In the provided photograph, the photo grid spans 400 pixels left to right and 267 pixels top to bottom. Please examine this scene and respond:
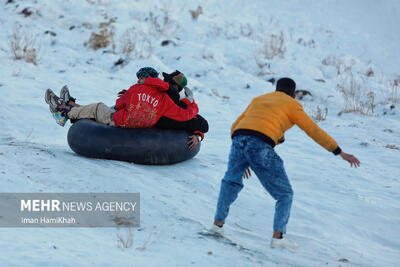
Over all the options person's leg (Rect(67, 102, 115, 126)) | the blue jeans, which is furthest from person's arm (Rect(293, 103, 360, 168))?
person's leg (Rect(67, 102, 115, 126))

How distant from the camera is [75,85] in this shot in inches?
389

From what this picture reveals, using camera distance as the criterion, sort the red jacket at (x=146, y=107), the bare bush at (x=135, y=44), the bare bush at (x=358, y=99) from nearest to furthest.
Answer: the red jacket at (x=146, y=107) < the bare bush at (x=358, y=99) < the bare bush at (x=135, y=44)

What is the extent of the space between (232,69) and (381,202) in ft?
25.1

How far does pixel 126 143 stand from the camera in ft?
18.3

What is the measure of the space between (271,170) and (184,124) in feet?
7.58

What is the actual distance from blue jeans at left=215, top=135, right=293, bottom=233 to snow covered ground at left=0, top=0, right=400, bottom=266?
1.22ft

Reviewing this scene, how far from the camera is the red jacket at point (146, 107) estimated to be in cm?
550

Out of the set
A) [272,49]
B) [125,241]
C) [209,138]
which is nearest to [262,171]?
[125,241]

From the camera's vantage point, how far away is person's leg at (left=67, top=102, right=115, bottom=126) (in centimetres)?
584

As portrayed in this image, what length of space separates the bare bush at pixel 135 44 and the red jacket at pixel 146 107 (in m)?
6.46

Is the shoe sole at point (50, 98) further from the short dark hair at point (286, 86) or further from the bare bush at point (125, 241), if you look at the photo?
the short dark hair at point (286, 86)

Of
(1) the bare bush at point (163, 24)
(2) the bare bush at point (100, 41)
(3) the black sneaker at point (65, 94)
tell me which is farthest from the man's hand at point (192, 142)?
(1) the bare bush at point (163, 24)

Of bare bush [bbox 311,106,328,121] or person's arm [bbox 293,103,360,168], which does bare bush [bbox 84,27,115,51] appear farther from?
person's arm [bbox 293,103,360,168]

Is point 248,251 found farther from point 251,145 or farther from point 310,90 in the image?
point 310,90
